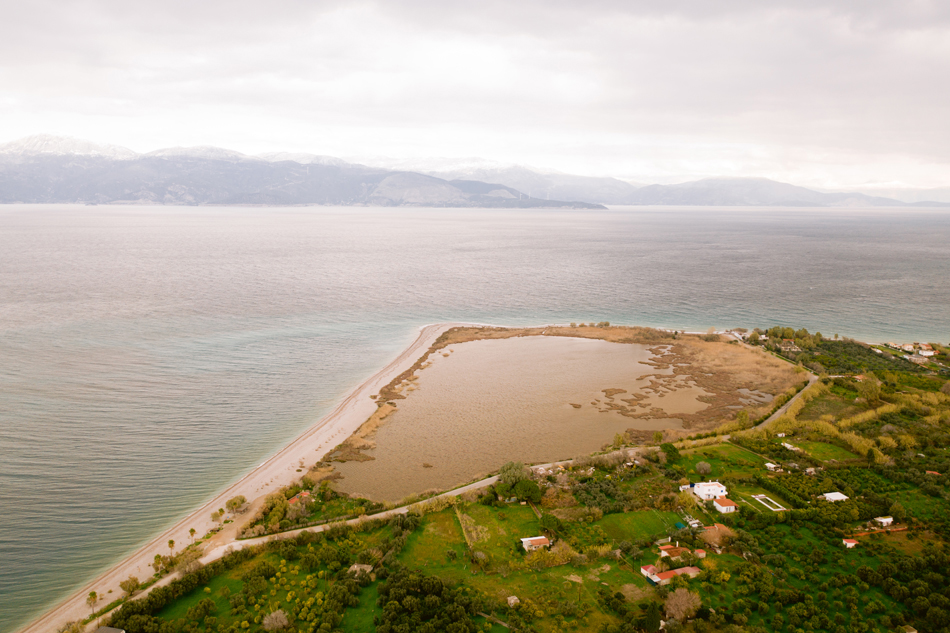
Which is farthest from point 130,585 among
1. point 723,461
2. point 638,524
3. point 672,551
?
point 723,461

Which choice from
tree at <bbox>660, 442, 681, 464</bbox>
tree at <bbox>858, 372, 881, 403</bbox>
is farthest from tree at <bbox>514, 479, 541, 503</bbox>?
tree at <bbox>858, 372, 881, 403</bbox>

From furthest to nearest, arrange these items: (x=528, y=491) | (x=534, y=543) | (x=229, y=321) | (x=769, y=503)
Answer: (x=229, y=321) < (x=528, y=491) < (x=769, y=503) < (x=534, y=543)

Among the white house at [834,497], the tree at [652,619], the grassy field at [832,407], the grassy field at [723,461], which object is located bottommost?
the tree at [652,619]

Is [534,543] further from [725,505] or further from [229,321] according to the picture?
[229,321]

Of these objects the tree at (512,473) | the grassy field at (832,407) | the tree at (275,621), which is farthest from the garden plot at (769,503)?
the tree at (275,621)

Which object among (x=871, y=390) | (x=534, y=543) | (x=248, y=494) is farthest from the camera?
(x=871, y=390)

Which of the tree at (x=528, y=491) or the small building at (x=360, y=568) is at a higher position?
the tree at (x=528, y=491)

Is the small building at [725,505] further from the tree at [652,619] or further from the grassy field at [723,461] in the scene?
the tree at [652,619]
